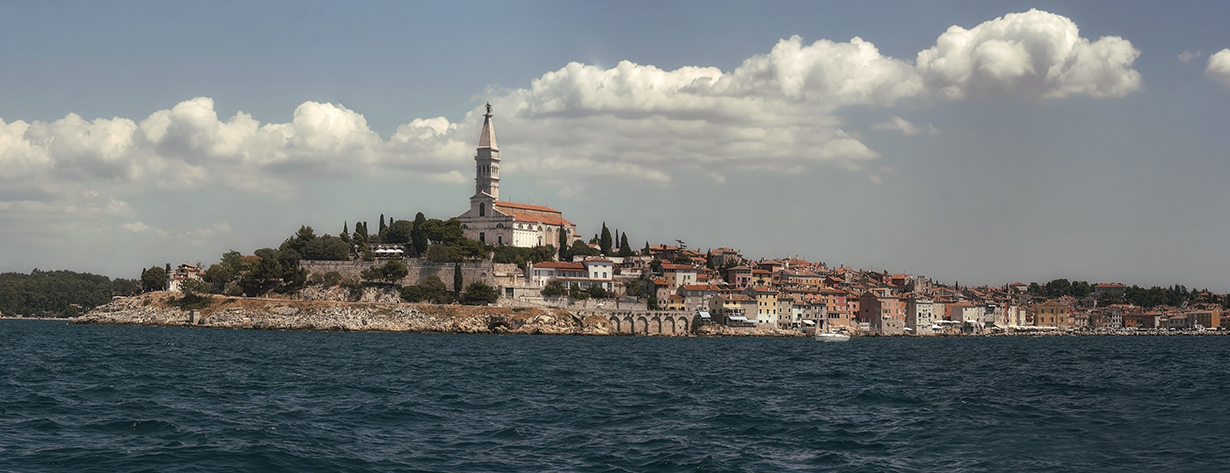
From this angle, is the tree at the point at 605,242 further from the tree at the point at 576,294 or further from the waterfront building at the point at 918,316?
the waterfront building at the point at 918,316

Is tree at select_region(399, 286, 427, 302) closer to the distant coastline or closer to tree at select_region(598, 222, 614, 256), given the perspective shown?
the distant coastline

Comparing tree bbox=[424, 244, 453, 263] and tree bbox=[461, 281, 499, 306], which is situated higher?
tree bbox=[424, 244, 453, 263]

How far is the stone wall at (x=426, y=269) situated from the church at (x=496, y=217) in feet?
38.9

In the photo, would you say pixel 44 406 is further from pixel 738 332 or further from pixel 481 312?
pixel 738 332

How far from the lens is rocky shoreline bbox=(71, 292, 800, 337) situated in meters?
102

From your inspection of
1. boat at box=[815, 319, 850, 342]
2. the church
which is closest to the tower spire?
the church

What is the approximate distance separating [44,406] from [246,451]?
1005cm

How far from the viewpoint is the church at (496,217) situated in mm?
127438

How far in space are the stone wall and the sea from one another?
212 ft

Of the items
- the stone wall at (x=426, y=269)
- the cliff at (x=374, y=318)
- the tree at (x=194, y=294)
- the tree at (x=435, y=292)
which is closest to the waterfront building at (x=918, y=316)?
the cliff at (x=374, y=318)

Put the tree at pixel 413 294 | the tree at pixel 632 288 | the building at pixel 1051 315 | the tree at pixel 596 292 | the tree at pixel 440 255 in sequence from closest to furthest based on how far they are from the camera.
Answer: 1. the tree at pixel 413 294
2. the tree at pixel 596 292
3. the tree at pixel 440 255
4. the tree at pixel 632 288
5. the building at pixel 1051 315

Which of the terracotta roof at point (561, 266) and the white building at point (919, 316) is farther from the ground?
the terracotta roof at point (561, 266)

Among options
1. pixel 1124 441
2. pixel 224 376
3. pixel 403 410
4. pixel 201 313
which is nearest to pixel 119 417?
pixel 403 410

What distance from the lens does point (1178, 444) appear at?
21266 mm
